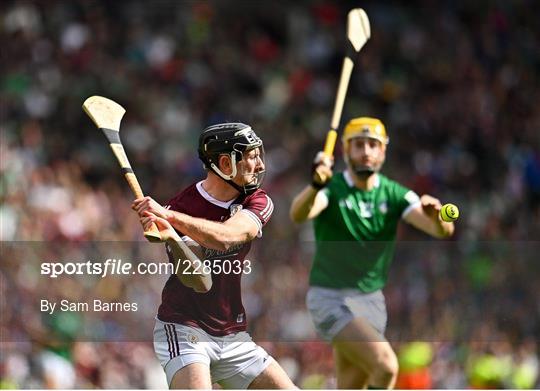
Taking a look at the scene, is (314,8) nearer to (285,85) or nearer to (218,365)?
(285,85)

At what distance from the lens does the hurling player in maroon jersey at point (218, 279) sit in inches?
237

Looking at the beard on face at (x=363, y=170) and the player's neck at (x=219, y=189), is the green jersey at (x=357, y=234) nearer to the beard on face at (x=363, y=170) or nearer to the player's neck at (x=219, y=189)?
the beard on face at (x=363, y=170)

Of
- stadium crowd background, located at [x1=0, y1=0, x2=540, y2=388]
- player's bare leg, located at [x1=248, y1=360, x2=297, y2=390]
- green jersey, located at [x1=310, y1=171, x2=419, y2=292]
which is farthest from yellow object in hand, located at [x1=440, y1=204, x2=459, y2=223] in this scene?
stadium crowd background, located at [x1=0, y1=0, x2=540, y2=388]

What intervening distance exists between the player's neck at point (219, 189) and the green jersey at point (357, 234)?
1.64 m

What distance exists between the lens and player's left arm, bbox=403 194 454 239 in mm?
7260

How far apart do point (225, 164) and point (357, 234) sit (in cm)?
183

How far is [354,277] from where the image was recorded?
7773mm

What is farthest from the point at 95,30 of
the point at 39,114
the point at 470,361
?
the point at 470,361

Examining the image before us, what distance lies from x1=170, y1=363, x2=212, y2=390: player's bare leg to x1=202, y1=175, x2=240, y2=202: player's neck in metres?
0.76

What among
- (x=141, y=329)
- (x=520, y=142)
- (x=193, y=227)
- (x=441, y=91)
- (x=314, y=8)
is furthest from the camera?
(x=314, y=8)

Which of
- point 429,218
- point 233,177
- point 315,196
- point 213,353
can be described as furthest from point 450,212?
point 213,353

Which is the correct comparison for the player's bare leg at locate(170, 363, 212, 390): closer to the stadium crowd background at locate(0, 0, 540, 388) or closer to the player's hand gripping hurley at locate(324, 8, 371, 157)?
the player's hand gripping hurley at locate(324, 8, 371, 157)

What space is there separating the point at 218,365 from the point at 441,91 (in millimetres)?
8784

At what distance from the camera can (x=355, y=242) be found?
7.79 m
